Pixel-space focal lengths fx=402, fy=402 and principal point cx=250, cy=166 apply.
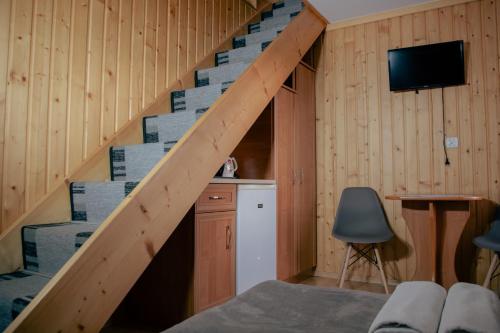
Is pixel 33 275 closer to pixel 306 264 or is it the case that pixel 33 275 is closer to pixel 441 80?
pixel 306 264

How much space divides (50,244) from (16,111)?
29.7 inches

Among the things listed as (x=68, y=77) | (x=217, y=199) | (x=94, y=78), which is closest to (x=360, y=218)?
(x=217, y=199)

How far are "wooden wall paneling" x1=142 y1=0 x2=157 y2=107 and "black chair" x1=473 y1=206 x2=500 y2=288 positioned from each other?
266cm

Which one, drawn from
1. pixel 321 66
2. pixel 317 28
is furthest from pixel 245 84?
pixel 321 66

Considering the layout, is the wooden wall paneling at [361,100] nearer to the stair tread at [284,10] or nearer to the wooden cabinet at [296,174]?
the wooden cabinet at [296,174]

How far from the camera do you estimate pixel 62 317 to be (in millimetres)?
1365

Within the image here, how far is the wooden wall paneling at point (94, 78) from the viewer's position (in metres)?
2.50

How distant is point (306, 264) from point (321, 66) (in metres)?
2.11

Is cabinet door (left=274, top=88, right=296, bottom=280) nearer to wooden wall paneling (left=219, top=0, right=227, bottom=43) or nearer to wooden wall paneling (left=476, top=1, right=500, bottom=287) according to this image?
wooden wall paneling (left=219, top=0, right=227, bottom=43)

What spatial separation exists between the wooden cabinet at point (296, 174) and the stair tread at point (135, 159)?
4.70 feet

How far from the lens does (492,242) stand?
295 centimetres

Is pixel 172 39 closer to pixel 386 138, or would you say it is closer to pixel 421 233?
pixel 386 138

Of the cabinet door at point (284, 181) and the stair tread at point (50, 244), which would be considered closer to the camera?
the stair tread at point (50, 244)

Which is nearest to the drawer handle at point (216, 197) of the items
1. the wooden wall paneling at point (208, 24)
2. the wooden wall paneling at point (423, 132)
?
the wooden wall paneling at point (208, 24)
